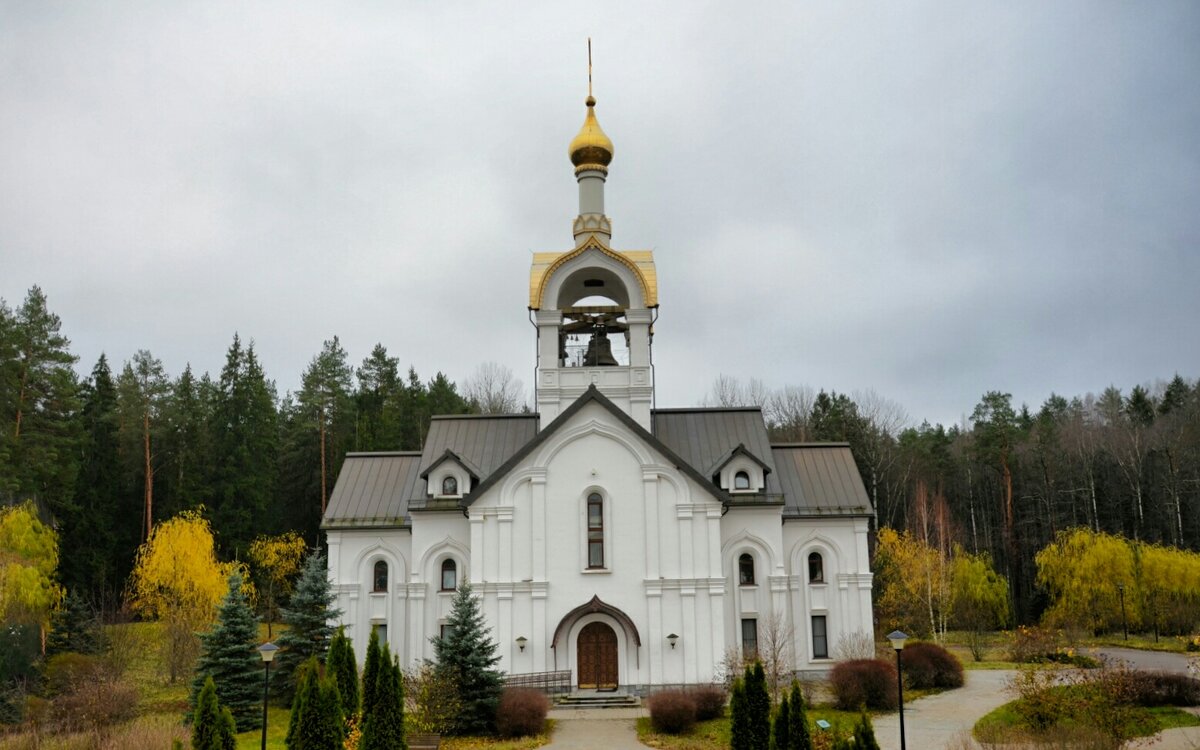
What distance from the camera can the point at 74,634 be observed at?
28250mm

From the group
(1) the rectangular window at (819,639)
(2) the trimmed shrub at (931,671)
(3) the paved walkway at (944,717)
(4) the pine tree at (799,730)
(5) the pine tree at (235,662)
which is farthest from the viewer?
(1) the rectangular window at (819,639)

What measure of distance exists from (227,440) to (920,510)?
32.9 metres

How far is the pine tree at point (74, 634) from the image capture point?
28.1 m

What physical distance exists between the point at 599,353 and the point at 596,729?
11.1 metres

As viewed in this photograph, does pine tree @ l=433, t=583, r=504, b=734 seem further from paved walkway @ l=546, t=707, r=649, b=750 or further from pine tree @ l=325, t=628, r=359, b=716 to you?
pine tree @ l=325, t=628, r=359, b=716

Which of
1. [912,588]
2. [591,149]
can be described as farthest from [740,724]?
[912,588]

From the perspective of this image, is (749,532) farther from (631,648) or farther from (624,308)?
(624,308)

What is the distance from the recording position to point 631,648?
25.0 m

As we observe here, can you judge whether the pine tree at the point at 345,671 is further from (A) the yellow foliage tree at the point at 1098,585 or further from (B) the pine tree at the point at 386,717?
(A) the yellow foliage tree at the point at 1098,585

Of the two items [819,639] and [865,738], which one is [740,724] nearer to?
[865,738]

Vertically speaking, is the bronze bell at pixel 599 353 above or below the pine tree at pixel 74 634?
above

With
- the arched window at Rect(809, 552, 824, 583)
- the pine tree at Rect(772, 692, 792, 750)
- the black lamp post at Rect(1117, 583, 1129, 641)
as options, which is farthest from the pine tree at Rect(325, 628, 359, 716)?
the black lamp post at Rect(1117, 583, 1129, 641)

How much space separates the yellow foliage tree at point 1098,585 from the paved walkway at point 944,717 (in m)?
15.0

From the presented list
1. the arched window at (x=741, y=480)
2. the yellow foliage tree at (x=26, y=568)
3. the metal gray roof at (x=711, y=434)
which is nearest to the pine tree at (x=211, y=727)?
the yellow foliage tree at (x=26, y=568)
